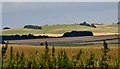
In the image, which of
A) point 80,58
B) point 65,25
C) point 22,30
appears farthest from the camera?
point 65,25

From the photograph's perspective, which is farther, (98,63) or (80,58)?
(80,58)

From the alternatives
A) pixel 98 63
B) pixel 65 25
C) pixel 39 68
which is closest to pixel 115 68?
pixel 98 63

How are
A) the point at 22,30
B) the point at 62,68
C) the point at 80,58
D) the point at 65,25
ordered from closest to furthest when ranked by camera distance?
the point at 62,68 < the point at 80,58 < the point at 22,30 < the point at 65,25

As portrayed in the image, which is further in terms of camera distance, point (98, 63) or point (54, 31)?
point (54, 31)

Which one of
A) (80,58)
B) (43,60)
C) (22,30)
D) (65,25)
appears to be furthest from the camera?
(65,25)

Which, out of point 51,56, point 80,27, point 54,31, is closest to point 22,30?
point 54,31

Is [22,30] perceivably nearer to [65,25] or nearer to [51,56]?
[65,25]

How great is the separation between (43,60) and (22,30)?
94.3m

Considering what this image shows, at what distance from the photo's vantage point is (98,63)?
66.0 ft

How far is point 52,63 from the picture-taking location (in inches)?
801

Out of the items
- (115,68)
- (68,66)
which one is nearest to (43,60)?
(68,66)

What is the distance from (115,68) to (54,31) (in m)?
102

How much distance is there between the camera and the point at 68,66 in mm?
19359

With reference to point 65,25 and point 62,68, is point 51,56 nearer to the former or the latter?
point 62,68
